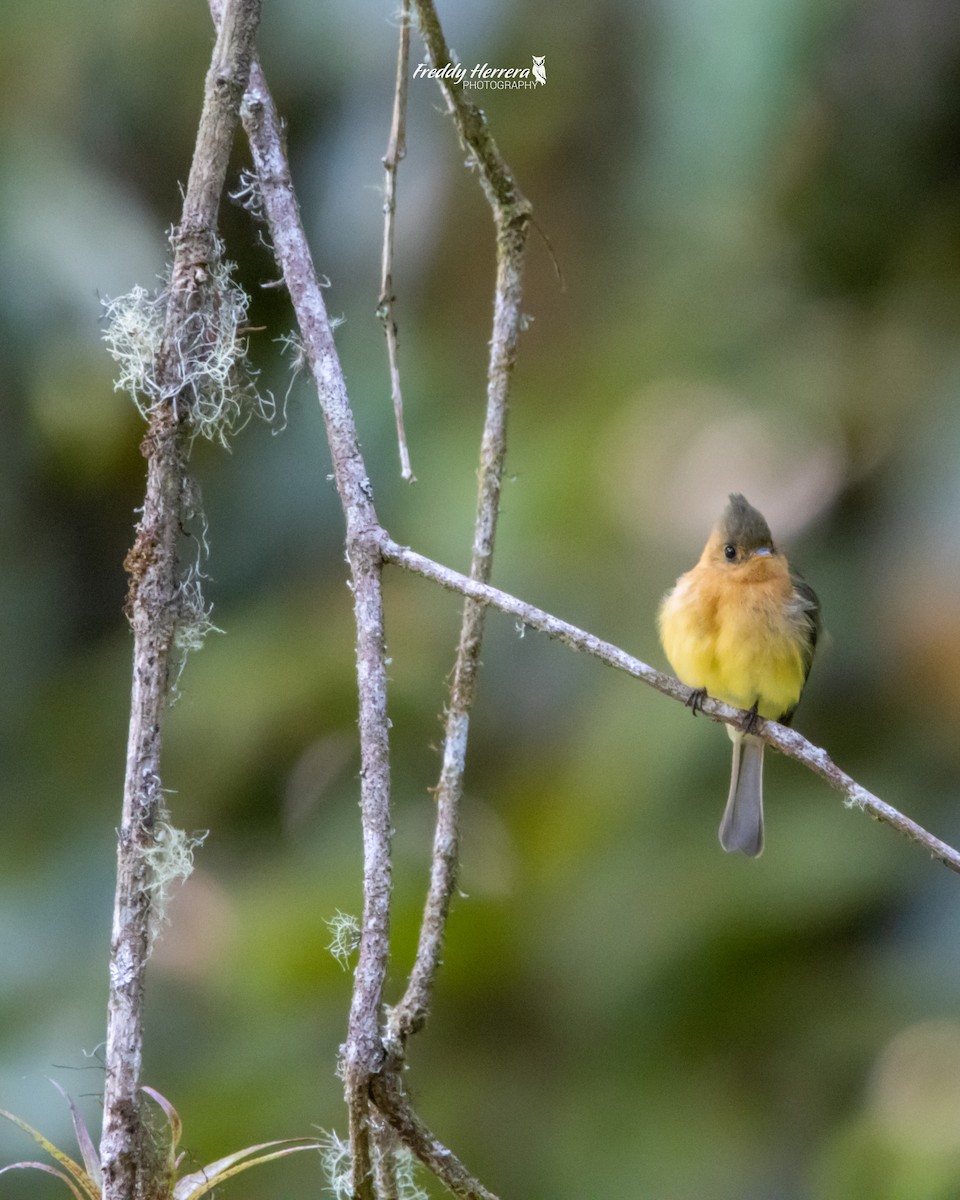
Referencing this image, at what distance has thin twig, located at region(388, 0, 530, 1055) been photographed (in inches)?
79.2

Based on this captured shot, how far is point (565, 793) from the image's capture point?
495 centimetres

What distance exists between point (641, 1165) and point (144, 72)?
426cm

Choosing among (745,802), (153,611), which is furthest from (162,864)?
(745,802)

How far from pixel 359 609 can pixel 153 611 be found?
246 millimetres

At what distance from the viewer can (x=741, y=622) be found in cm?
371

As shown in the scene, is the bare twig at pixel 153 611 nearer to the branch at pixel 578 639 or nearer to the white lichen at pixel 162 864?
the white lichen at pixel 162 864

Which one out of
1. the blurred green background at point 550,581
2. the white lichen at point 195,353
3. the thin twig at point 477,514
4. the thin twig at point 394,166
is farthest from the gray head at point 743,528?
the white lichen at point 195,353

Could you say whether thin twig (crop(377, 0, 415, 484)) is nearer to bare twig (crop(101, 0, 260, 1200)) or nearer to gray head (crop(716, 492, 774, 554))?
bare twig (crop(101, 0, 260, 1200))

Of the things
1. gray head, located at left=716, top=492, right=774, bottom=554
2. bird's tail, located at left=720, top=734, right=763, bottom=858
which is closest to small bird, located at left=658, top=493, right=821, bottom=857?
gray head, located at left=716, top=492, right=774, bottom=554

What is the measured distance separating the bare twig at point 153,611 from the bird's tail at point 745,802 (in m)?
2.57

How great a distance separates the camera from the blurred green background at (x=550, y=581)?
439 centimetres

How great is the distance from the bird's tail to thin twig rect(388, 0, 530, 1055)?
6.45ft

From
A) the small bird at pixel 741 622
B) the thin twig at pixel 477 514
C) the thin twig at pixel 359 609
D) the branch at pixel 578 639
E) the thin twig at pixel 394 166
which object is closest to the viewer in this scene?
the thin twig at pixel 359 609

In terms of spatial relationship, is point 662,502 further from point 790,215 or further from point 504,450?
point 504,450
